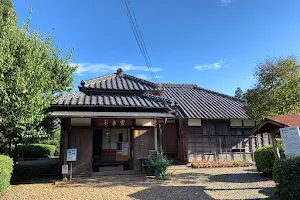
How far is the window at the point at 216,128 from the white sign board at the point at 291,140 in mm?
8881

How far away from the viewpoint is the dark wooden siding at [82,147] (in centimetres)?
1072

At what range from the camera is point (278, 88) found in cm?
1012

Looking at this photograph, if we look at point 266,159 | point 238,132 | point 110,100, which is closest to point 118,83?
point 110,100

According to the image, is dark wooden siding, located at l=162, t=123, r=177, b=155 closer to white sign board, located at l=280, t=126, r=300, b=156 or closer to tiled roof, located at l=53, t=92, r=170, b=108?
tiled roof, located at l=53, t=92, r=170, b=108

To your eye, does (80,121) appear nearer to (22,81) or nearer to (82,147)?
(82,147)

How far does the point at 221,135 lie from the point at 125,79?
807 centimetres

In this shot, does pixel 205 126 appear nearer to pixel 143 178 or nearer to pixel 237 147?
pixel 237 147

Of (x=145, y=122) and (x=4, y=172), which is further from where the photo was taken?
(x=145, y=122)

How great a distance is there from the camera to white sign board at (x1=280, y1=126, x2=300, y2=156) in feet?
21.9

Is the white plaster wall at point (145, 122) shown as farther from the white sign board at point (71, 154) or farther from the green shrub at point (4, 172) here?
the green shrub at point (4, 172)

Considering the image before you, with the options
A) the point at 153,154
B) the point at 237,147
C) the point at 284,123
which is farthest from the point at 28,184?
the point at 237,147

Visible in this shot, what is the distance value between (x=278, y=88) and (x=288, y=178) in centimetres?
520

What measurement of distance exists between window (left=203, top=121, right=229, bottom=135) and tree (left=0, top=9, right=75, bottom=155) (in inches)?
419

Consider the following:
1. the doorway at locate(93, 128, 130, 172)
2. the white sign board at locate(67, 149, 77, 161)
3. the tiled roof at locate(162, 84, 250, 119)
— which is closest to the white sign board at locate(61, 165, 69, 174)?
the white sign board at locate(67, 149, 77, 161)
